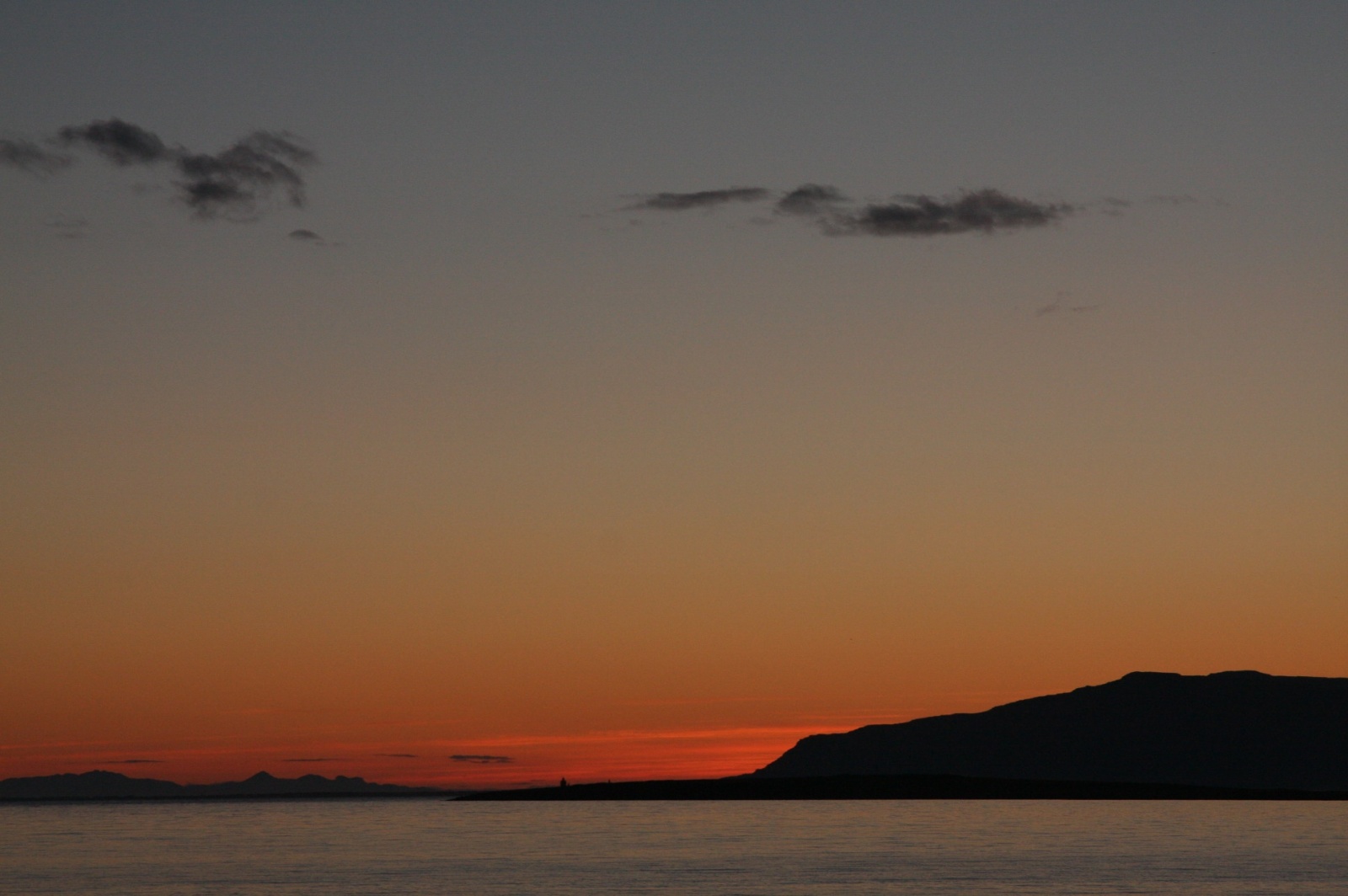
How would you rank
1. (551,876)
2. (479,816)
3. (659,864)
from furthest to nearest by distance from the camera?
(479,816), (659,864), (551,876)

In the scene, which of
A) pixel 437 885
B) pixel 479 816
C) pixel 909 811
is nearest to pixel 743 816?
pixel 909 811

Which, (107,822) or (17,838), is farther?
(107,822)

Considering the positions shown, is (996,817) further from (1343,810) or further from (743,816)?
(1343,810)

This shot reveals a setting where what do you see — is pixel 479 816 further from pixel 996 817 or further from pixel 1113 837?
pixel 1113 837

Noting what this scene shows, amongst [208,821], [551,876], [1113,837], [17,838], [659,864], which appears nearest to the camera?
[551,876]

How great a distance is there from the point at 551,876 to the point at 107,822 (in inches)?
4768

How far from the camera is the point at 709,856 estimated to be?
97.2 metres

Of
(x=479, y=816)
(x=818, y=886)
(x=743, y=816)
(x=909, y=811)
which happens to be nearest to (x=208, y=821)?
(x=479, y=816)

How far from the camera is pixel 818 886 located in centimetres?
7431

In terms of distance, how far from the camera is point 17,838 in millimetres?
140000

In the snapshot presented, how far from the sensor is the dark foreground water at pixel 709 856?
75.9m

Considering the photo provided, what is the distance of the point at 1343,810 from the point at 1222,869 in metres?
114

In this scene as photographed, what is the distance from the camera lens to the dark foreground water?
75.9 m

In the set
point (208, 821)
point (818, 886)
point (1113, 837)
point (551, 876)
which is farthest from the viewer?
point (208, 821)
